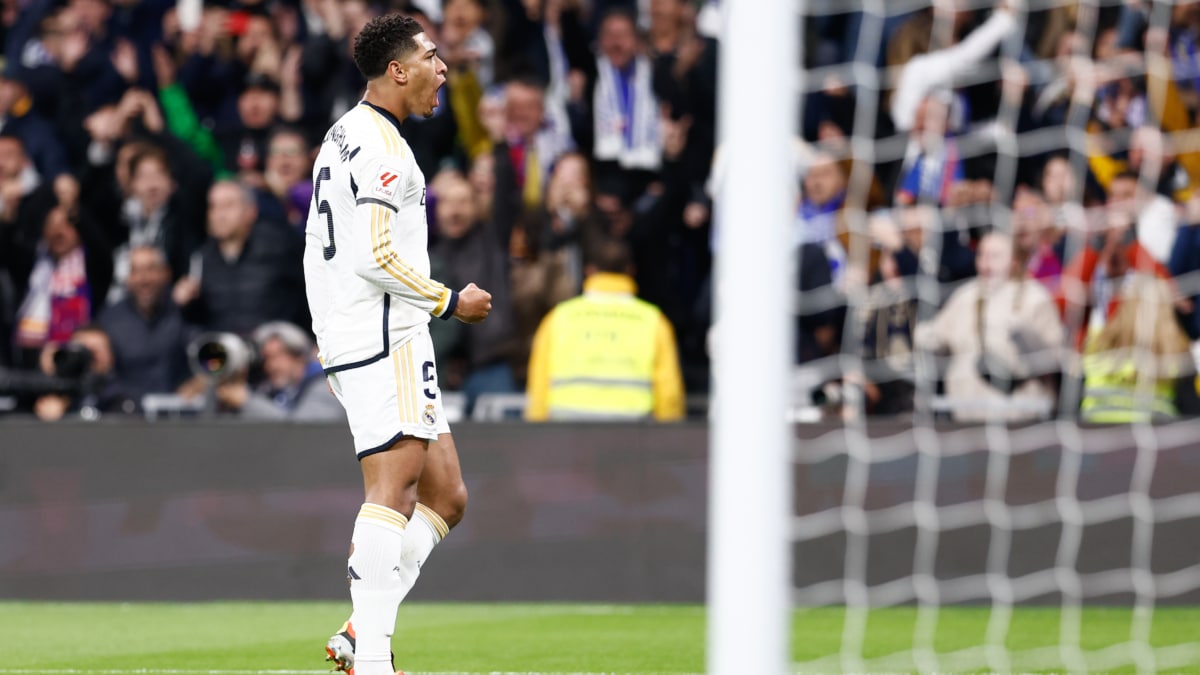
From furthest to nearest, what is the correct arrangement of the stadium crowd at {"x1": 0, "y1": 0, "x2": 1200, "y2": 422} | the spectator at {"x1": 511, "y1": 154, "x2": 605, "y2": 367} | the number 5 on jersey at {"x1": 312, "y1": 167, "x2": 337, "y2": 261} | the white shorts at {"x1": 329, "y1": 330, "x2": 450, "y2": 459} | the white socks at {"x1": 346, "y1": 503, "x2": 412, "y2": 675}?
1. the spectator at {"x1": 511, "y1": 154, "x2": 605, "y2": 367}
2. the stadium crowd at {"x1": 0, "y1": 0, "x2": 1200, "y2": 422}
3. the number 5 on jersey at {"x1": 312, "y1": 167, "x2": 337, "y2": 261}
4. the white shorts at {"x1": 329, "y1": 330, "x2": 450, "y2": 459}
5. the white socks at {"x1": 346, "y1": 503, "x2": 412, "y2": 675}

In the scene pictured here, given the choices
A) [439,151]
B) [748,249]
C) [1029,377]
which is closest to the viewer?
[748,249]

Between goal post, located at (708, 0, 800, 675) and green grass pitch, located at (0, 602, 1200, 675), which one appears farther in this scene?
green grass pitch, located at (0, 602, 1200, 675)

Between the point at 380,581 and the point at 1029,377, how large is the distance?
4.48 metres

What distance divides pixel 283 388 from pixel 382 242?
15.3 feet

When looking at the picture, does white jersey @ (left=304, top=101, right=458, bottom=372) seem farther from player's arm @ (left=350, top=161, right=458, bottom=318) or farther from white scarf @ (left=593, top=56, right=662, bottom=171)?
white scarf @ (left=593, top=56, right=662, bottom=171)

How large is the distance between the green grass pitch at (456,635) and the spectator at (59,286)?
2.00 m

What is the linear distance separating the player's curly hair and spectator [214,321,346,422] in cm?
412

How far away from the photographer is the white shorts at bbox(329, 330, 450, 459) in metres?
5.28

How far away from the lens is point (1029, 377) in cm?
876

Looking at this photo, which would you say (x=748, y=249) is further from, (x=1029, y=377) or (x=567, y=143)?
(x=567, y=143)

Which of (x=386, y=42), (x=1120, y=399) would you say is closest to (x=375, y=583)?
(x=386, y=42)

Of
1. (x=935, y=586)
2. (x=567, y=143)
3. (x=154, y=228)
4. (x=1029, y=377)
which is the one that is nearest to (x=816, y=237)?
(x=1029, y=377)

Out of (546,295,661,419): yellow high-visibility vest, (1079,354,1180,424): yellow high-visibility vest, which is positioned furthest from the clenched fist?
(1079,354,1180,424): yellow high-visibility vest

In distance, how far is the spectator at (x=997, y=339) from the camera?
8609 mm
